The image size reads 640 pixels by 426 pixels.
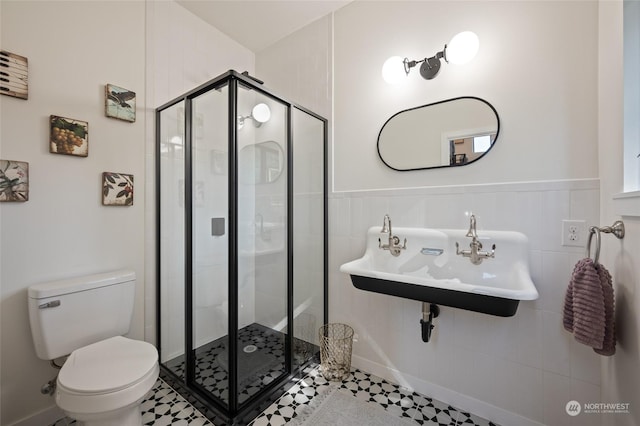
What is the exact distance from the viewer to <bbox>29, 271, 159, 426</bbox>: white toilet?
1.06 m

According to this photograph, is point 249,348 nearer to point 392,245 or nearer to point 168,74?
point 392,245

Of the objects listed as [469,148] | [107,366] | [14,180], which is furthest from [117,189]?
[469,148]

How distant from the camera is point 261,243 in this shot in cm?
177

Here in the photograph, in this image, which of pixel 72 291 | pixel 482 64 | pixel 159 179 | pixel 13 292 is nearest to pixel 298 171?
pixel 159 179

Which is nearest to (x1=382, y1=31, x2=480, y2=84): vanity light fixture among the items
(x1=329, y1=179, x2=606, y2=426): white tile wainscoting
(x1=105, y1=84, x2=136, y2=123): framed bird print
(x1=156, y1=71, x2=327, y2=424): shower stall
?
(x1=156, y1=71, x2=327, y2=424): shower stall

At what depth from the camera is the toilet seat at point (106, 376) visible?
104 centimetres

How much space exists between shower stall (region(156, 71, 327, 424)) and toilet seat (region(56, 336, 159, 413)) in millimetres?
370

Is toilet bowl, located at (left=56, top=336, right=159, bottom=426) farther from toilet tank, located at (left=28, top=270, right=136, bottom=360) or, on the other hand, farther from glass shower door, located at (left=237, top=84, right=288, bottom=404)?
glass shower door, located at (left=237, top=84, right=288, bottom=404)

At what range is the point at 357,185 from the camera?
1.85 metres


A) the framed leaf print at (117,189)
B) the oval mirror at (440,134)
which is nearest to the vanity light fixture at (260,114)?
the oval mirror at (440,134)

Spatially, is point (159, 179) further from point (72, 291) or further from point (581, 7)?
point (581, 7)

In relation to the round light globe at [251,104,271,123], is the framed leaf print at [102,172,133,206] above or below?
below

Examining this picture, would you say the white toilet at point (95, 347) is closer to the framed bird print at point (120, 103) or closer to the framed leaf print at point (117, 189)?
the framed leaf print at point (117, 189)

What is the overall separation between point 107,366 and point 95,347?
23cm
